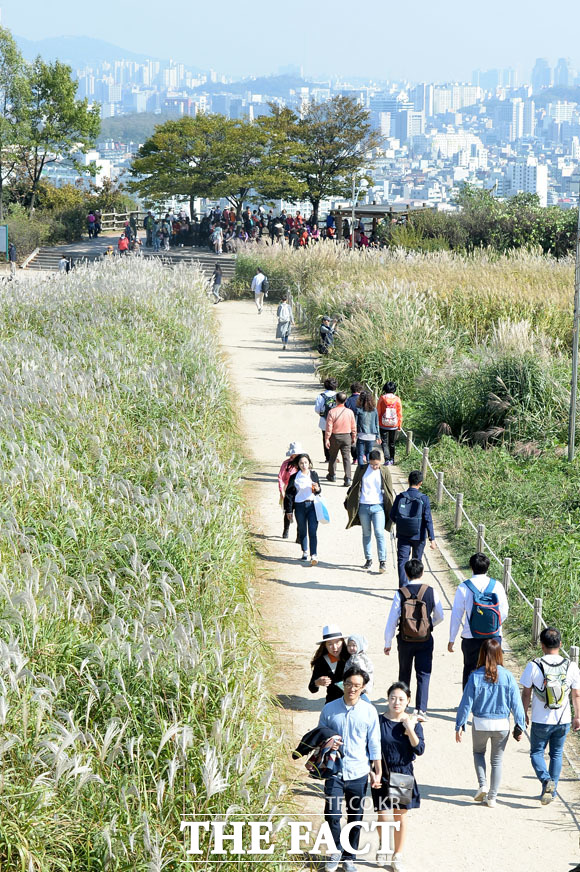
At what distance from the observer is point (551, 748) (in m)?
7.39

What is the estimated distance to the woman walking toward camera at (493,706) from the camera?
7.15 m

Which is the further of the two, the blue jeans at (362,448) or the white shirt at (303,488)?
the blue jeans at (362,448)

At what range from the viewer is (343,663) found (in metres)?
7.57

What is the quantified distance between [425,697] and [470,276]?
16244 mm

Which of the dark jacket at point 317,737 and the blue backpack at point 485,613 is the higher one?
the blue backpack at point 485,613

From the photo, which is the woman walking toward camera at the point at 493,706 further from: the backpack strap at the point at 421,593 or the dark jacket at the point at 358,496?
the dark jacket at the point at 358,496

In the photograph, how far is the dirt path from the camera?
6746 millimetres

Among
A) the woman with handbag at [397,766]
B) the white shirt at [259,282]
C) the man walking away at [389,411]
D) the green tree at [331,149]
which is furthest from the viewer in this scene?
the green tree at [331,149]

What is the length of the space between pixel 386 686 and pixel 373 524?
109 inches

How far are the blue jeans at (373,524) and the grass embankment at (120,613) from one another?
1330 mm

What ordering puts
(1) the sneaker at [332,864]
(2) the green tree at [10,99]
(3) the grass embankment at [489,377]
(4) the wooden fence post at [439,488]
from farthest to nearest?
(2) the green tree at [10,99], (4) the wooden fence post at [439,488], (3) the grass embankment at [489,377], (1) the sneaker at [332,864]

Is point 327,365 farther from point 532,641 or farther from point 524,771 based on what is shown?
point 524,771

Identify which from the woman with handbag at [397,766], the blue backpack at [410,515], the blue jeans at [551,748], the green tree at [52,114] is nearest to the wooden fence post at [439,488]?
the blue backpack at [410,515]

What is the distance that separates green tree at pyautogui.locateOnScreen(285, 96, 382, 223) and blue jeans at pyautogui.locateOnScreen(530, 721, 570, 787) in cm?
4043
